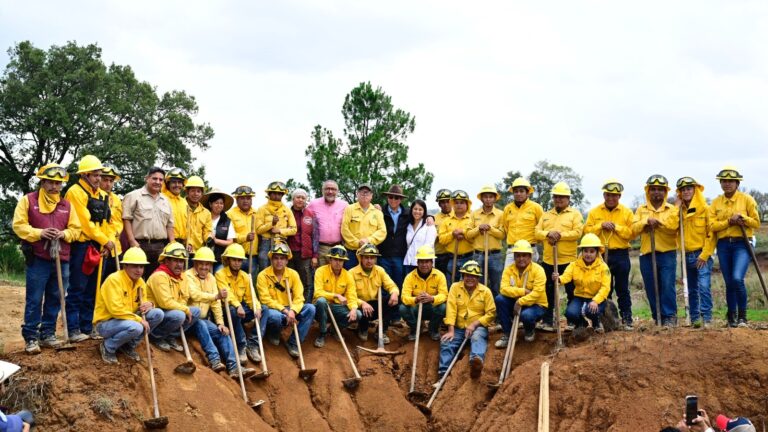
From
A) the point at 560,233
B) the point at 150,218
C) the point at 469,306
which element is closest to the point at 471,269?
the point at 469,306

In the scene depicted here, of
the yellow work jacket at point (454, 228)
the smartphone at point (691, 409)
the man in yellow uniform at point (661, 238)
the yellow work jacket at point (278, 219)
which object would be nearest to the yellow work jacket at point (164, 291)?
the yellow work jacket at point (278, 219)

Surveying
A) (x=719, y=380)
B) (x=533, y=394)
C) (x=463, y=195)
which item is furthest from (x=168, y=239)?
(x=719, y=380)

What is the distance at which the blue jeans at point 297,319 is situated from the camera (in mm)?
11641

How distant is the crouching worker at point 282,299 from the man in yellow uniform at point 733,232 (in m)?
6.68

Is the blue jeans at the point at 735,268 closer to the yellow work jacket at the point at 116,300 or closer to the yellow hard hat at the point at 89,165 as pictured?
the yellow work jacket at the point at 116,300

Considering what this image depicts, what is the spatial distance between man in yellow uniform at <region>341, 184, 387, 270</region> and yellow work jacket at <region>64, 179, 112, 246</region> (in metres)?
4.29

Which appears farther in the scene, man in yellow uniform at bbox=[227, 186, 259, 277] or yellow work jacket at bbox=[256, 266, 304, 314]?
man in yellow uniform at bbox=[227, 186, 259, 277]

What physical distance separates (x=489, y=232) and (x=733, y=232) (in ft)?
12.9

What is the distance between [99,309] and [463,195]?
21.6 feet

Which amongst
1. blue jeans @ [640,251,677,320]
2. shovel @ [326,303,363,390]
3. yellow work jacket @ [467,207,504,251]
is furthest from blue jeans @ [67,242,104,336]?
blue jeans @ [640,251,677,320]

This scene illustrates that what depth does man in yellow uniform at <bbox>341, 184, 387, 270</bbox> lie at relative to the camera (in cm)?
1268

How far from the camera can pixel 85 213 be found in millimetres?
9836

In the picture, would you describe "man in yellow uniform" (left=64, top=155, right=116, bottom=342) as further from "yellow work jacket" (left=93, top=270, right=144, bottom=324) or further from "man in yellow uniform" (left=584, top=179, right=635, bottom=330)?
"man in yellow uniform" (left=584, top=179, right=635, bottom=330)

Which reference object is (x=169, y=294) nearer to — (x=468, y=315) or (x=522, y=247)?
(x=468, y=315)
